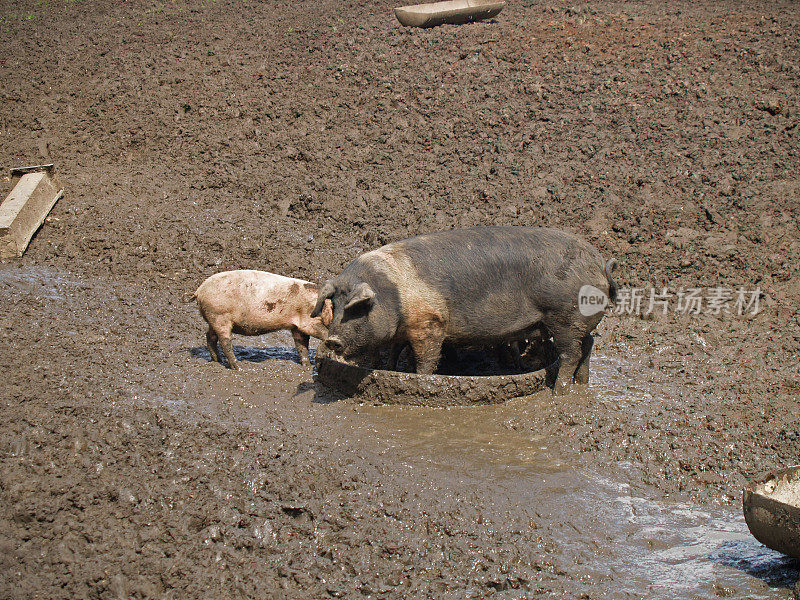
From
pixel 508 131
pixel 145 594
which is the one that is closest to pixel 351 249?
pixel 508 131

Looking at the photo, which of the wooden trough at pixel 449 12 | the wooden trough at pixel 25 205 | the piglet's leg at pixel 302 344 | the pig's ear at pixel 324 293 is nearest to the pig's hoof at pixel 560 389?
the pig's ear at pixel 324 293

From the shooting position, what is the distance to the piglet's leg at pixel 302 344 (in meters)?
6.89

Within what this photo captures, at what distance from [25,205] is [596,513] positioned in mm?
8282

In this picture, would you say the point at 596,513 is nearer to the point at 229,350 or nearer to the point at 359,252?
the point at 229,350

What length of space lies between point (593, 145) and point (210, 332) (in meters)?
6.86

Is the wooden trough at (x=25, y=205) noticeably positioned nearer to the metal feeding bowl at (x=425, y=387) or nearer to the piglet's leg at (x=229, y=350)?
the piglet's leg at (x=229, y=350)

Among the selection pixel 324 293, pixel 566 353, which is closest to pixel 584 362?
pixel 566 353

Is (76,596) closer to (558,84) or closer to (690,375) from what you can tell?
(690,375)

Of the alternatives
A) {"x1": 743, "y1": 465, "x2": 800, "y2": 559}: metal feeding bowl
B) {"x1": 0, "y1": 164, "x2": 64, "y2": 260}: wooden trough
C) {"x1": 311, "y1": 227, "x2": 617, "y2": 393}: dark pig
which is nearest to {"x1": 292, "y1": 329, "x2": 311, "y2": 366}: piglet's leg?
→ {"x1": 311, "y1": 227, "x2": 617, "y2": 393}: dark pig

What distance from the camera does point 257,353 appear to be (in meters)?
7.25

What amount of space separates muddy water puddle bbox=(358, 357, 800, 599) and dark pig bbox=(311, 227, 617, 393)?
57cm

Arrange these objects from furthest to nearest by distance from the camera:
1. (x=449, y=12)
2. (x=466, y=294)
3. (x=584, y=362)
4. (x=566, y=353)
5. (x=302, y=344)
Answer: (x=449, y=12) → (x=302, y=344) → (x=584, y=362) → (x=566, y=353) → (x=466, y=294)

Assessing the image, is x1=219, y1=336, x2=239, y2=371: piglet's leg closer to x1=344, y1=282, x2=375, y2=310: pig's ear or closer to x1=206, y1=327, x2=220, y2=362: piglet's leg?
x1=206, y1=327, x2=220, y2=362: piglet's leg

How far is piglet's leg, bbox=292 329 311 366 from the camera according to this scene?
6.89 metres
